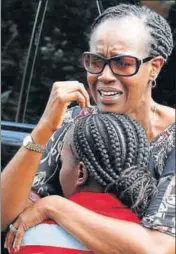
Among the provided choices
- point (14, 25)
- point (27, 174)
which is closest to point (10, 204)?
point (27, 174)

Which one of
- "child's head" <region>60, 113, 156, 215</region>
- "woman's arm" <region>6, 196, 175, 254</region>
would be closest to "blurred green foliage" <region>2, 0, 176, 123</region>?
"child's head" <region>60, 113, 156, 215</region>

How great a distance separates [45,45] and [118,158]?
1.05 metres

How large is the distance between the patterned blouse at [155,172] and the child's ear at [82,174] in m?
0.19

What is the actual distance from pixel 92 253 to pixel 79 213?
4.4 inches

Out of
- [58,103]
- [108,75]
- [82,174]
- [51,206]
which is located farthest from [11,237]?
[108,75]

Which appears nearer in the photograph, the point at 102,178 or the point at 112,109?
the point at 102,178

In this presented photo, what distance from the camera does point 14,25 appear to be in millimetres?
2836

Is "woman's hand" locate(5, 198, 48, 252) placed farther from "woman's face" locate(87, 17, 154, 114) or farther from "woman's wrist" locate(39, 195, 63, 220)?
"woman's face" locate(87, 17, 154, 114)

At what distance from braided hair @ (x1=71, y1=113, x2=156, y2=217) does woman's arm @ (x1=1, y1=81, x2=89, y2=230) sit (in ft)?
0.44

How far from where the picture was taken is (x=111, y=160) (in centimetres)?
184

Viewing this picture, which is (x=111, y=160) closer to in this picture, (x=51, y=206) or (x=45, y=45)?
(x=51, y=206)

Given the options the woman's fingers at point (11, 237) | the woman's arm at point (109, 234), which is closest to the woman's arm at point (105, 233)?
the woman's arm at point (109, 234)

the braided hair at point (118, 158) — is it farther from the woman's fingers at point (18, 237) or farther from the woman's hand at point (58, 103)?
the woman's fingers at point (18, 237)

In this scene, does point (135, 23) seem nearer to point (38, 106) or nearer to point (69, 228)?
point (69, 228)
